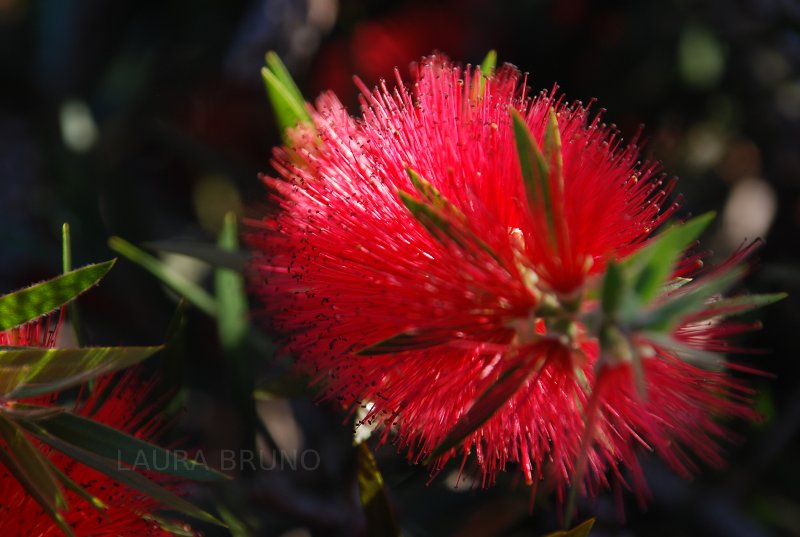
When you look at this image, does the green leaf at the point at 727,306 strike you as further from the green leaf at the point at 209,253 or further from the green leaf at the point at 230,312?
the green leaf at the point at 230,312

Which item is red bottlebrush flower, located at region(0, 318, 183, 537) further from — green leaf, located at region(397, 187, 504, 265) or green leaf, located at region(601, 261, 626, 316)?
green leaf, located at region(601, 261, 626, 316)

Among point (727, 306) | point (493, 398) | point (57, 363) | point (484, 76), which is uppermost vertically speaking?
point (484, 76)

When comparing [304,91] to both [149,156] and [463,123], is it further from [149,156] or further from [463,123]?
[463,123]

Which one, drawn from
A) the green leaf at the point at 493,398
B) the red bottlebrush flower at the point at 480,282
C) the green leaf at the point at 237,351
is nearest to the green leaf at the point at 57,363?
the red bottlebrush flower at the point at 480,282

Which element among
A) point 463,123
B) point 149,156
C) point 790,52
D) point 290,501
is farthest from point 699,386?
point 149,156

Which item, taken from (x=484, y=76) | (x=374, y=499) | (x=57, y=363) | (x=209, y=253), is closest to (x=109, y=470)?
(x=57, y=363)

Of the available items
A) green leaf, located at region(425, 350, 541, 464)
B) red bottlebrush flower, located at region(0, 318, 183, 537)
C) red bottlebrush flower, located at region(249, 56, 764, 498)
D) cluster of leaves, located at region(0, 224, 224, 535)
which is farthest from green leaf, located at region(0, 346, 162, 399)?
green leaf, located at region(425, 350, 541, 464)

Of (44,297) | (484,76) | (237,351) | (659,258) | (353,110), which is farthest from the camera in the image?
(353,110)

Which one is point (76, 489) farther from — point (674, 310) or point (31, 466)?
point (674, 310)
